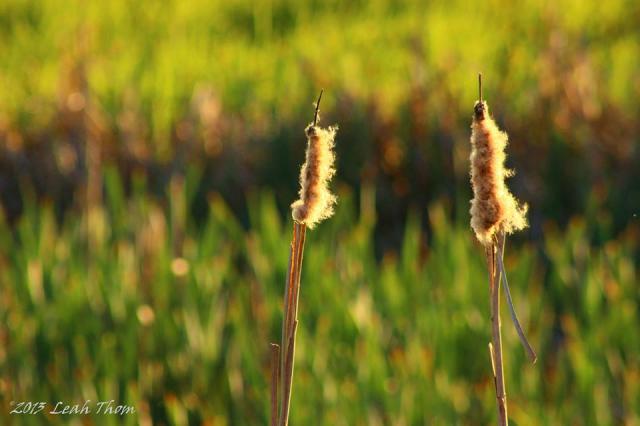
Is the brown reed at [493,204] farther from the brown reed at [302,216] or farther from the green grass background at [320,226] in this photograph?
the green grass background at [320,226]

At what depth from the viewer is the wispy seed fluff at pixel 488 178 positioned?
58 centimetres

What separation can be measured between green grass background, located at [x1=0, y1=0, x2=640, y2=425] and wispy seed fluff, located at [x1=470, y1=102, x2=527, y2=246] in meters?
1.04

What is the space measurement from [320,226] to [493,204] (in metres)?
2.02

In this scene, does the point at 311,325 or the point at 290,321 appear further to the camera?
the point at 311,325

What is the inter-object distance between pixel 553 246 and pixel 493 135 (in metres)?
1.89

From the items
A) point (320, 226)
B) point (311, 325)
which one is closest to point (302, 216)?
point (311, 325)

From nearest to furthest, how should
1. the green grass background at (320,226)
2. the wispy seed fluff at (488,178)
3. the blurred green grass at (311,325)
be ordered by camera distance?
1. the wispy seed fluff at (488,178)
2. the blurred green grass at (311,325)
3. the green grass background at (320,226)

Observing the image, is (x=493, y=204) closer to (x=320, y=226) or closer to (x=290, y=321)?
(x=290, y=321)

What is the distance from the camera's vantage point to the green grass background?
182 centimetres

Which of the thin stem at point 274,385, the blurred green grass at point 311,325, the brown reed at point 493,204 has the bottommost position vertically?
the thin stem at point 274,385

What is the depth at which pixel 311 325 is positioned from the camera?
2.09 meters

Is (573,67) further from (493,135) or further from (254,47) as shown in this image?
(493,135)

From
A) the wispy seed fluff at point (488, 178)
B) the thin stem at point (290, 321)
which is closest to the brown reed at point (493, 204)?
the wispy seed fluff at point (488, 178)

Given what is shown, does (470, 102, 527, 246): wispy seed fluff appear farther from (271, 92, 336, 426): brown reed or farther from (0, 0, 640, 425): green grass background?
(0, 0, 640, 425): green grass background
